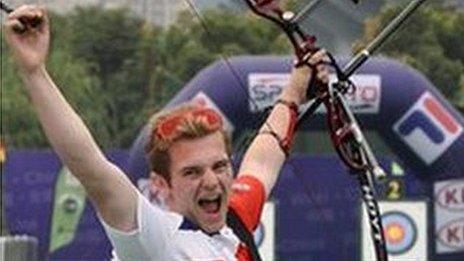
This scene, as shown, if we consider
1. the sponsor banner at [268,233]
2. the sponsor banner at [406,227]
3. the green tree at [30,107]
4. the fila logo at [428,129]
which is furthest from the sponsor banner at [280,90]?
the green tree at [30,107]

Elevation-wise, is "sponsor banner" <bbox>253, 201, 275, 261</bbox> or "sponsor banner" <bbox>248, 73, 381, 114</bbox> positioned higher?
"sponsor banner" <bbox>248, 73, 381, 114</bbox>

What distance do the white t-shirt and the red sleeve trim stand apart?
0.19 meters

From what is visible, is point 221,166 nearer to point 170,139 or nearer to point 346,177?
point 170,139

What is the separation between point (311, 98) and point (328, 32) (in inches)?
20.7

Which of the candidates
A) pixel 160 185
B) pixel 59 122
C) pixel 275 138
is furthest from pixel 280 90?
pixel 59 122

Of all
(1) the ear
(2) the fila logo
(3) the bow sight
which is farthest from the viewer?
(2) the fila logo

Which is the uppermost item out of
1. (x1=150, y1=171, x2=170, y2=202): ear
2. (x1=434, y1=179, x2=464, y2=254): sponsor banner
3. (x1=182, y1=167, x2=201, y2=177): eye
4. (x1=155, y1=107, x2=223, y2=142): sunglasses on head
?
(x1=155, y1=107, x2=223, y2=142): sunglasses on head

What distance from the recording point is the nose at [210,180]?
9.70 feet

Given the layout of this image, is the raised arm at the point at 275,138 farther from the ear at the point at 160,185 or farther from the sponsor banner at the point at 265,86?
the sponsor banner at the point at 265,86

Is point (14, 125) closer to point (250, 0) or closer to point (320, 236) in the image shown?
point (320, 236)

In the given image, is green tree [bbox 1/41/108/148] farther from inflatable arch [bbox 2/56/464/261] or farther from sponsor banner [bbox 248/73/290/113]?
sponsor banner [bbox 248/73/290/113]

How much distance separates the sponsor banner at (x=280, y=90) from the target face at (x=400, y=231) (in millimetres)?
1245

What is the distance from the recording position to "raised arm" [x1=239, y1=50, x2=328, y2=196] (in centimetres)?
352

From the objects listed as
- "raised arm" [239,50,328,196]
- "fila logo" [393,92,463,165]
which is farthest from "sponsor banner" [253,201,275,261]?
"raised arm" [239,50,328,196]
